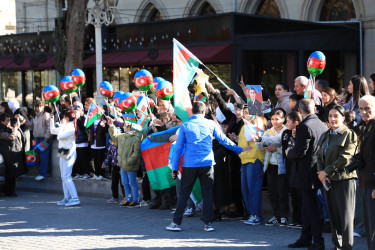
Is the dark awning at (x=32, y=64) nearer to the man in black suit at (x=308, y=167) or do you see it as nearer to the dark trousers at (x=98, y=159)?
the dark trousers at (x=98, y=159)

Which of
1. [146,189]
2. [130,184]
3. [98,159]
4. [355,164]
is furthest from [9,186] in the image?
[355,164]

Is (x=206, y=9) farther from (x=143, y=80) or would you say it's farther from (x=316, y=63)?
(x=316, y=63)

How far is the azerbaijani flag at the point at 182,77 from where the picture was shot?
10891 mm

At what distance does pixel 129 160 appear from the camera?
12.1 metres

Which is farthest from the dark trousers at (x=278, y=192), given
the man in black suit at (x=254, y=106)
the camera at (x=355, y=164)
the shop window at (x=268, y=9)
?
the shop window at (x=268, y=9)

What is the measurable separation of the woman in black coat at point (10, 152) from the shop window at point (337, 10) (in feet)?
41.4

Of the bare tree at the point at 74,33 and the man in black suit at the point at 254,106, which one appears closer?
the man in black suit at the point at 254,106

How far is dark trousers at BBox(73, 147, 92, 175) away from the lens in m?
14.4

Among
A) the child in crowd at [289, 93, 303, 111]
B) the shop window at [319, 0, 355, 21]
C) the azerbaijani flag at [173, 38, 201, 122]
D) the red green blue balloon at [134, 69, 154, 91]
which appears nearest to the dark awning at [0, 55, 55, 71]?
the shop window at [319, 0, 355, 21]

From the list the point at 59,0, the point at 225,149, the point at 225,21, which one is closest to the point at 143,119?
the point at 225,149

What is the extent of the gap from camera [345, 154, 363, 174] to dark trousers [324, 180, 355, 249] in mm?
380

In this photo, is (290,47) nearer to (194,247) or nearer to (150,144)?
(150,144)

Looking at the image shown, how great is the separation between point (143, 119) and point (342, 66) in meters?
11.1

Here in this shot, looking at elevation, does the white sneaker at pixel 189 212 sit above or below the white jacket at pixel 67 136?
below
